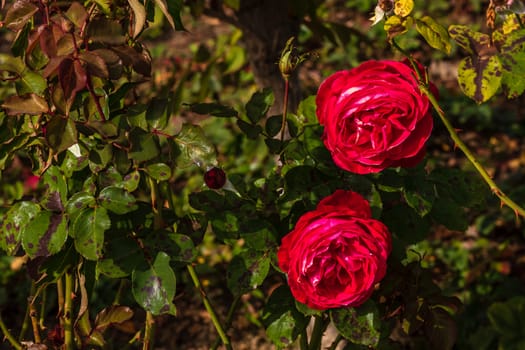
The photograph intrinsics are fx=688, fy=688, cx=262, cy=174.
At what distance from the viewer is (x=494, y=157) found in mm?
3322

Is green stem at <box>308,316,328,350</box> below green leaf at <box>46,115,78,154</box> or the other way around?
below

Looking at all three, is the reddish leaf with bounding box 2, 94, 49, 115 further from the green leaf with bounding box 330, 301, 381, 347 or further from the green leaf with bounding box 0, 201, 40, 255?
the green leaf with bounding box 330, 301, 381, 347

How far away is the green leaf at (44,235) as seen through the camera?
1137 millimetres

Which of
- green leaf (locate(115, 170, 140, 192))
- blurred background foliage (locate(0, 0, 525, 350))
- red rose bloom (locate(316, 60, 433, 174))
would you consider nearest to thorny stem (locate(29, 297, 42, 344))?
blurred background foliage (locate(0, 0, 525, 350))

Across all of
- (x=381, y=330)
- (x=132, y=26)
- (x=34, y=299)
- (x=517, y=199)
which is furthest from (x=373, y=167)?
(x=517, y=199)

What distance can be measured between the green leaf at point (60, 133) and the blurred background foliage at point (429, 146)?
0.63ft

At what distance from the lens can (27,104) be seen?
1058 mm

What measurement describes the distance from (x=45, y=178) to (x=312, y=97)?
52cm

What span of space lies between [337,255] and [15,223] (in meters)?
0.56

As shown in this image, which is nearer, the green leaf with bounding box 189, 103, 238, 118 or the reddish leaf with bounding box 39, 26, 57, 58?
the reddish leaf with bounding box 39, 26, 57, 58

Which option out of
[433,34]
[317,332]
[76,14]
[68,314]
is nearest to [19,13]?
[76,14]

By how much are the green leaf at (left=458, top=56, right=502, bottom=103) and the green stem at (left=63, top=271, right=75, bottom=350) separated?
31.4 inches

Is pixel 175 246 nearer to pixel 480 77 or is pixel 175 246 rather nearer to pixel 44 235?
pixel 44 235

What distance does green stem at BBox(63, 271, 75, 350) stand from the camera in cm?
129
